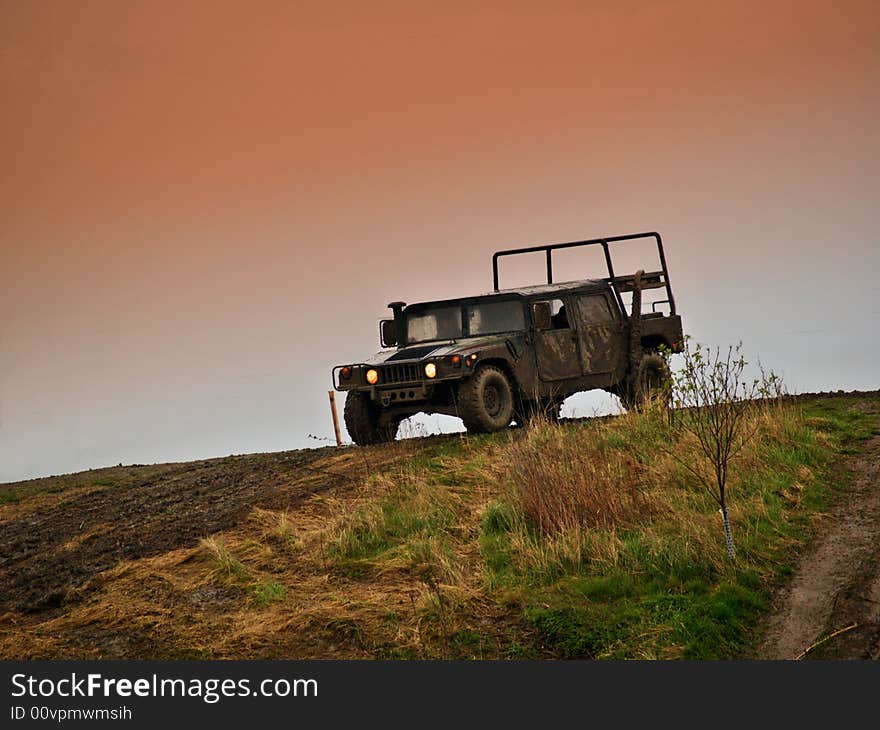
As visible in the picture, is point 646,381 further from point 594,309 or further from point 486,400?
point 486,400

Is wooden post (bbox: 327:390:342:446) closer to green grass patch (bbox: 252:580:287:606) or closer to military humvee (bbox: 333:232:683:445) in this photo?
military humvee (bbox: 333:232:683:445)

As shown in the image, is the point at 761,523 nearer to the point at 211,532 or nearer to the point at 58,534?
the point at 211,532

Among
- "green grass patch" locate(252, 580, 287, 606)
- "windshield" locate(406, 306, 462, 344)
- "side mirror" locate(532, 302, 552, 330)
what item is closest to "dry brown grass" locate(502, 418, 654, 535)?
"green grass patch" locate(252, 580, 287, 606)

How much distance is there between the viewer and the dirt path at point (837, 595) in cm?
946

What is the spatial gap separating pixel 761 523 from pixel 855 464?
314 centimetres

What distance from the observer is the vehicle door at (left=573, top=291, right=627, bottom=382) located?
1827 centimetres

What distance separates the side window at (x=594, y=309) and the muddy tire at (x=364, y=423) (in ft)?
10.7

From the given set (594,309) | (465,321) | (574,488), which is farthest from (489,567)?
(594,309)

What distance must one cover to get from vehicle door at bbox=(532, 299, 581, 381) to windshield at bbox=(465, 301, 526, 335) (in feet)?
0.82

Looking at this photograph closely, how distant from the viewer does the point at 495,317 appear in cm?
1761

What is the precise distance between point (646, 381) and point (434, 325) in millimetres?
3710

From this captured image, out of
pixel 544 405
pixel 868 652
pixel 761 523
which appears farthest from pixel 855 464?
pixel 868 652

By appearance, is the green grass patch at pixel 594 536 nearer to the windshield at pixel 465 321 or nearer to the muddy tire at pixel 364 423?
the muddy tire at pixel 364 423

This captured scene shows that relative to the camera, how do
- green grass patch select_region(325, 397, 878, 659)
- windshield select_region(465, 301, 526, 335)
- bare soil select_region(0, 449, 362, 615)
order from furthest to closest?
windshield select_region(465, 301, 526, 335)
bare soil select_region(0, 449, 362, 615)
green grass patch select_region(325, 397, 878, 659)
